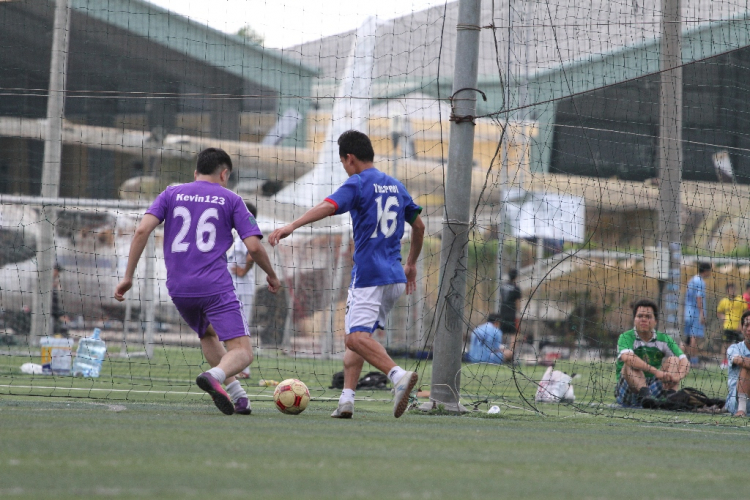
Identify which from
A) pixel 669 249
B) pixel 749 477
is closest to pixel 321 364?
pixel 669 249

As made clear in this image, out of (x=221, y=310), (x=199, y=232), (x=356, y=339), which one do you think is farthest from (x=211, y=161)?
(x=356, y=339)

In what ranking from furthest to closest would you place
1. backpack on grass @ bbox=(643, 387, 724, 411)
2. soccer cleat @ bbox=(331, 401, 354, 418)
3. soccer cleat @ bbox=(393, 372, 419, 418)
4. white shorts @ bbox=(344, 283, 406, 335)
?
backpack on grass @ bbox=(643, 387, 724, 411)
white shorts @ bbox=(344, 283, 406, 335)
soccer cleat @ bbox=(331, 401, 354, 418)
soccer cleat @ bbox=(393, 372, 419, 418)

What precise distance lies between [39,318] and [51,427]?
11738 mm

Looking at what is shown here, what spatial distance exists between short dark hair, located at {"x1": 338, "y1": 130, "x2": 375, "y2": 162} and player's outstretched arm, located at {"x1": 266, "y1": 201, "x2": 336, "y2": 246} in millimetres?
555

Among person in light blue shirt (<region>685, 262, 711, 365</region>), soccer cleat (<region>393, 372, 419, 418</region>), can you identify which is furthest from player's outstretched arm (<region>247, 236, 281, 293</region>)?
person in light blue shirt (<region>685, 262, 711, 365</region>)

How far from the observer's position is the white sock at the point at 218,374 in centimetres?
659

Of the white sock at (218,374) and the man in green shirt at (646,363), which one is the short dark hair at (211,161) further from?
the man in green shirt at (646,363)

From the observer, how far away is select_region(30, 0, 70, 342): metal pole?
42.5ft

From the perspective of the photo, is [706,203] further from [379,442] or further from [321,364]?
[379,442]

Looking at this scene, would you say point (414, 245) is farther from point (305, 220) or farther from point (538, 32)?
point (538, 32)

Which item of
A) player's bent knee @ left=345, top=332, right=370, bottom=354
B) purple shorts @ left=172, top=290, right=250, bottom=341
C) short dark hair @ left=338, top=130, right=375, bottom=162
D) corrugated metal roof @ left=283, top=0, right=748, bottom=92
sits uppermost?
corrugated metal roof @ left=283, top=0, right=748, bottom=92

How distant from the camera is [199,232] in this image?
6.98 metres

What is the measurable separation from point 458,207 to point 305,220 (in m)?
2.06

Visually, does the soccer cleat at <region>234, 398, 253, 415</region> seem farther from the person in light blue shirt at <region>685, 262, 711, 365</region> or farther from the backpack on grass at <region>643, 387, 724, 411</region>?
the person in light blue shirt at <region>685, 262, 711, 365</region>
